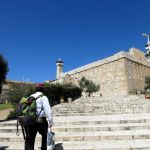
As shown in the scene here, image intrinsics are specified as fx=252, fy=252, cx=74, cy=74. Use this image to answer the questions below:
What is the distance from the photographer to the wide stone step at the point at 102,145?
19.1ft

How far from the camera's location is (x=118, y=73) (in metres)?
42.2

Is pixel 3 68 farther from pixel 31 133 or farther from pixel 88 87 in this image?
pixel 88 87

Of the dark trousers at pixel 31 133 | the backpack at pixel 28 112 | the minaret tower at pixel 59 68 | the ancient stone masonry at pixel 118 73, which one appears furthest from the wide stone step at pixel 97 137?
the minaret tower at pixel 59 68

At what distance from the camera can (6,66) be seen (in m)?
14.1

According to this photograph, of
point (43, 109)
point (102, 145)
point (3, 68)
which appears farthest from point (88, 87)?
point (43, 109)

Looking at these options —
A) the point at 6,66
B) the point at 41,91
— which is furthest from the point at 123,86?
the point at 41,91

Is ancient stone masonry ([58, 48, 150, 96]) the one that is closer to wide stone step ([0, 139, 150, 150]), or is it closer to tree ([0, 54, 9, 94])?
tree ([0, 54, 9, 94])

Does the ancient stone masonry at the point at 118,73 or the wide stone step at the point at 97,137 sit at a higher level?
the ancient stone masonry at the point at 118,73

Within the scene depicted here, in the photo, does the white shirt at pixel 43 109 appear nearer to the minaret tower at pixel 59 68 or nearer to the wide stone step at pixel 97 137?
the wide stone step at pixel 97 137

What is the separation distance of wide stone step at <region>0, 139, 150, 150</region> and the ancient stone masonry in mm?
33868

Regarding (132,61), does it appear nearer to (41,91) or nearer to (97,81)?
(97,81)

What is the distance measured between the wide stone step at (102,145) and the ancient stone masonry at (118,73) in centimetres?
3387

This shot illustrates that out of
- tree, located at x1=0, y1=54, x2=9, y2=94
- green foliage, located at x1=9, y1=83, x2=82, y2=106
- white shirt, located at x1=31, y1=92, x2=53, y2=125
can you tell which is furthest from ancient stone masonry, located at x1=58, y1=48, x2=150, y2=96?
white shirt, located at x1=31, y1=92, x2=53, y2=125

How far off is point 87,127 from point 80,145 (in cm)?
162
